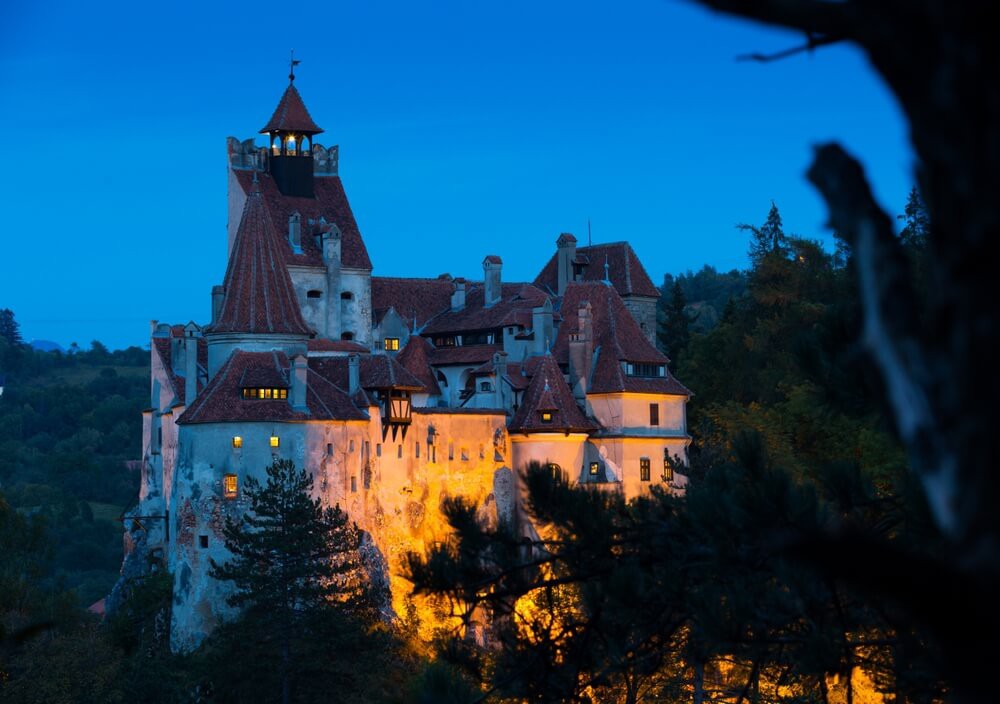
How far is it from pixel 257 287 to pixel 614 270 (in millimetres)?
23181

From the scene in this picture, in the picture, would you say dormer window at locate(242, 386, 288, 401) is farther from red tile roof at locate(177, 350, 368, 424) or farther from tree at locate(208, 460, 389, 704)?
tree at locate(208, 460, 389, 704)

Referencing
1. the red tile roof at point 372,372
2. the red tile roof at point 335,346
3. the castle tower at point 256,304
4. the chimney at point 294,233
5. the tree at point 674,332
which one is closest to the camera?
the red tile roof at point 372,372

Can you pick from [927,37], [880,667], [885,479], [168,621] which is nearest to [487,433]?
[168,621]

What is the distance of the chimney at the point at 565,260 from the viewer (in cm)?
8381

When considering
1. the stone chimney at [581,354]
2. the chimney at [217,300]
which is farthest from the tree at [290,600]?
the stone chimney at [581,354]

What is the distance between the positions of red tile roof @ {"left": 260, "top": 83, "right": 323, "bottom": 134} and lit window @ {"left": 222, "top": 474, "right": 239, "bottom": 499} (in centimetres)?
2645

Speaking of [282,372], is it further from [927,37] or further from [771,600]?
[927,37]

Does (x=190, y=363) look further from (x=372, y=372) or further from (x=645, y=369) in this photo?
(x=645, y=369)

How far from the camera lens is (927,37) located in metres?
5.51

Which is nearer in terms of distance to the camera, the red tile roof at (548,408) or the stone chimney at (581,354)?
the red tile roof at (548,408)

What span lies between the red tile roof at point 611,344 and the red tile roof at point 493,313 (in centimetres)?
174

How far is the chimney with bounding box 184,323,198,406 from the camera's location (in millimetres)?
65700

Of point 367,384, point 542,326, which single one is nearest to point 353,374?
point 367,384

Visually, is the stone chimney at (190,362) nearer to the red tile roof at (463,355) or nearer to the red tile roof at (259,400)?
the red tile roof at (259,400)
